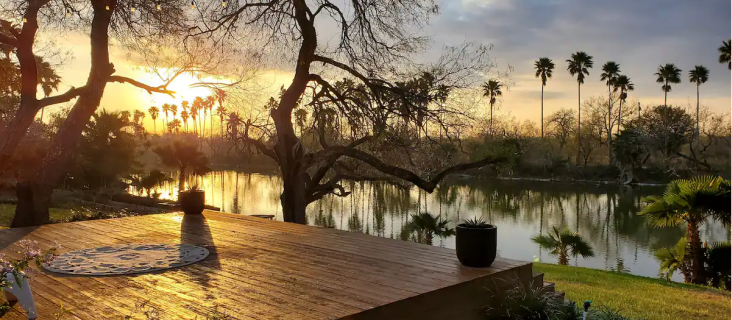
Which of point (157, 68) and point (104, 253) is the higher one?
point (157, 68)

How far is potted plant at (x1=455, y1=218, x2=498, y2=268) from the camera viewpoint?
4.31 metres

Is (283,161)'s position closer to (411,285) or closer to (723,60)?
(411,285)

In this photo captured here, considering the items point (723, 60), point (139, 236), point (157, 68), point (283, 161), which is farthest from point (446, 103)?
point (723, 60)

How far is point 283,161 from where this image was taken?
9.85 metres

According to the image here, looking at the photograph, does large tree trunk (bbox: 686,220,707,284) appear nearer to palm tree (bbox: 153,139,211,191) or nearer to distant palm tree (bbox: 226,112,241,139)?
distant palm tree (bbox: 226,112,241,139)

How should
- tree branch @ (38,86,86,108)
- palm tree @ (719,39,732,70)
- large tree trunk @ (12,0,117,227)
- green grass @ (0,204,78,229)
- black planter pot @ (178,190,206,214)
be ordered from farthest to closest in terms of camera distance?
palm tree @ (719,39,732,70) < green grass @ (0,204,78,229) < tree branch @ (38,86,86,108) < large tree trunk @ (12,0,117,227) < black planter pot @ (178,190,206,214)

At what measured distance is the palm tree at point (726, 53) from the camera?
34.0m

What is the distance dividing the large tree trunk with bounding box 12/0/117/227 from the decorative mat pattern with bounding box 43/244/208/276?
245 inches

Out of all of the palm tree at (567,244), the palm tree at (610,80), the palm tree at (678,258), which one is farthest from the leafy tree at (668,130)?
the palm tree at (678,258)

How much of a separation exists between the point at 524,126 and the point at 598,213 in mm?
26620

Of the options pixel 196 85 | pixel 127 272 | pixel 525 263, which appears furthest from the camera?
pixel 196 85

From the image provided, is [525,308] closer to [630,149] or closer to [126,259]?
[126,259]

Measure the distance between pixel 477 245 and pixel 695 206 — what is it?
7734 mm

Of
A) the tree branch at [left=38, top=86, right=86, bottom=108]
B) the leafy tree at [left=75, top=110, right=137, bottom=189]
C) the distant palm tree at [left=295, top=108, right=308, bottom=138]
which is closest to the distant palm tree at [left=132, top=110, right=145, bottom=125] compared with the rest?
the leafy tree at [left=75, top=110, right=137, bottom=189]
